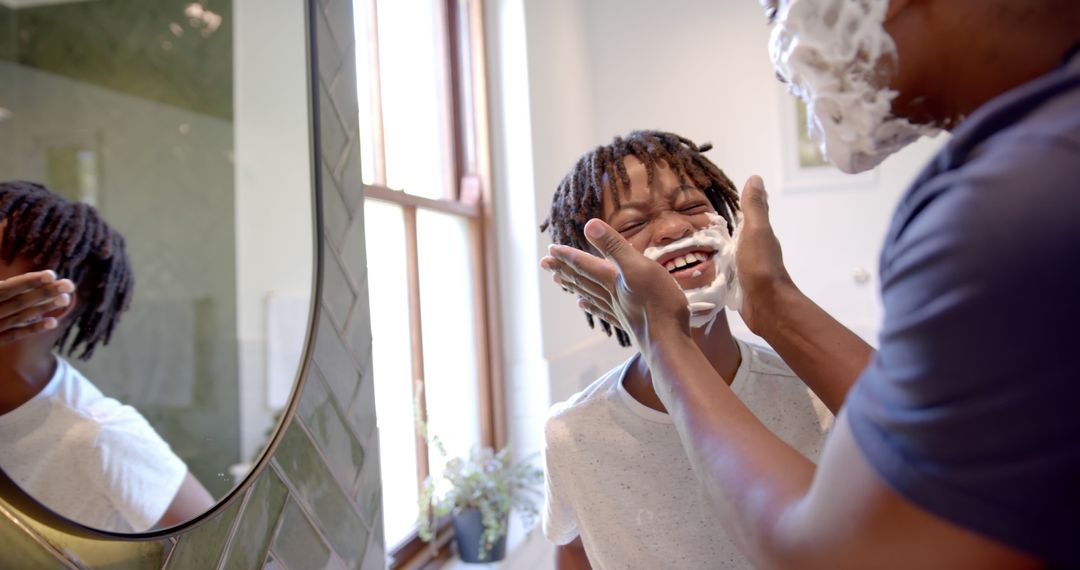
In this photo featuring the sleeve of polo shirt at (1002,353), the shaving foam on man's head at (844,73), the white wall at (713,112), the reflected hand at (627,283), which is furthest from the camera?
the white wall at (713,112)

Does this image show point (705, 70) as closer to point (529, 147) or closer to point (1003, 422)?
point (529, 147)

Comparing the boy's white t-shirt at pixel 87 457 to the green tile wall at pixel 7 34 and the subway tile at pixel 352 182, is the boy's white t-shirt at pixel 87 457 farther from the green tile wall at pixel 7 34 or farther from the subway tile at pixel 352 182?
the subway tile at pixel 352 182

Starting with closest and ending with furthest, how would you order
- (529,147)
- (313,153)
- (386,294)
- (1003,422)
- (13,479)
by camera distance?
(1003,422) < (13,479) < (313,153) < (386,294) < (529,147)

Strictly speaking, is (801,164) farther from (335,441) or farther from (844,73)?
(844,73)

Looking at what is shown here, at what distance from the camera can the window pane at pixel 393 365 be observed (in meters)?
1.67

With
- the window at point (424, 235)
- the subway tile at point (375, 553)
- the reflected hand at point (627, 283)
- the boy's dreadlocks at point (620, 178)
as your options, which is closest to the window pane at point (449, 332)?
the window at point (424, 235)

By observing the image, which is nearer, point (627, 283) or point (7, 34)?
point (7, 34)

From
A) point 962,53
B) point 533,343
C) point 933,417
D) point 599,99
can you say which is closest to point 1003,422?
point 933,417

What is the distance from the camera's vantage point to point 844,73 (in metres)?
0.51

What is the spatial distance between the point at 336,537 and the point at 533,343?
123 cm

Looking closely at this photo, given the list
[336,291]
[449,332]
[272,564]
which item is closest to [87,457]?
[272,564]

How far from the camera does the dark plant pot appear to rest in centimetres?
181

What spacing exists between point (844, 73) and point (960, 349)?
26 centimetres

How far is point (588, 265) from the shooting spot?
73 centimetres
